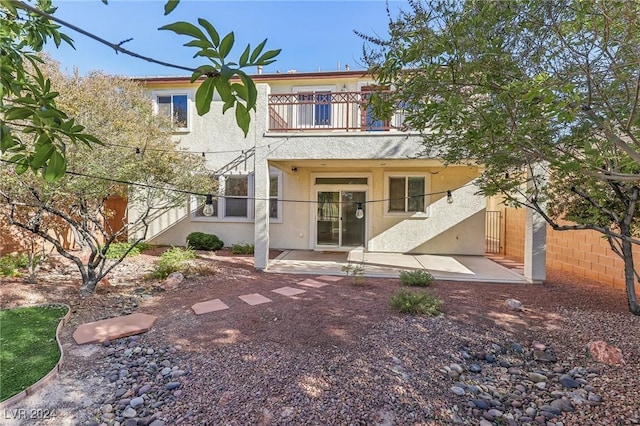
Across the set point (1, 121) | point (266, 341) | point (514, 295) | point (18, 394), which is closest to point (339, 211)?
point (514, 295)

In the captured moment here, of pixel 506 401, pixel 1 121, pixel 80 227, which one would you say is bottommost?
pixel 506 401

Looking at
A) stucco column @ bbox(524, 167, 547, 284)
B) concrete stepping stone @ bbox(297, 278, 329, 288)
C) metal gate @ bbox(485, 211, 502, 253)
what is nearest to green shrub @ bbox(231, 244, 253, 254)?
concrete stepping stone @ bbox(297, 278, 329, 288)

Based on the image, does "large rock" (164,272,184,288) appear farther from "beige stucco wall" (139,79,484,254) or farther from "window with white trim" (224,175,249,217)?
"window with white trim" (224,175,249,217)

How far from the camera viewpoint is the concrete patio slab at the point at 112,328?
14.3ft

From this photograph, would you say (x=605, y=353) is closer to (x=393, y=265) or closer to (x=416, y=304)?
(x=416, y=304)

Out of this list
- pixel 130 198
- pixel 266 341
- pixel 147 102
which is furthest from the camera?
pixel 147 102

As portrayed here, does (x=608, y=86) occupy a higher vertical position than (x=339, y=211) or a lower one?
higher

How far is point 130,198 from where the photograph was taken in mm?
7375

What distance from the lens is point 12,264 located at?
7336 mm

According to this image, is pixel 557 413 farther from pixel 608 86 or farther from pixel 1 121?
pixel 1 121

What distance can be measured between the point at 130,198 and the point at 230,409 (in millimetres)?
6252

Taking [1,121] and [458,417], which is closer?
[1,121]

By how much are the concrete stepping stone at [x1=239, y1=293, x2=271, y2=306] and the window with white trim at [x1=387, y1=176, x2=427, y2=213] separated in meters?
6.62

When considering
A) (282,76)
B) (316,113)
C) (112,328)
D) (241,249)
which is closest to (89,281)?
(112,328)
